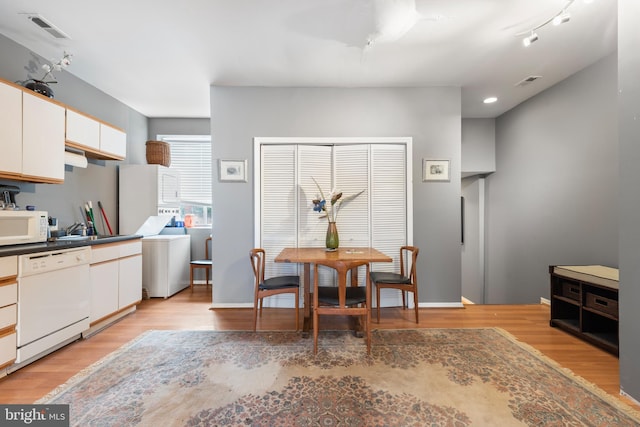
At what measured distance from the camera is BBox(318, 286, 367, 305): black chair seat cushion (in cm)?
231

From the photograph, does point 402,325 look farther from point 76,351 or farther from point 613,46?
point 613,46

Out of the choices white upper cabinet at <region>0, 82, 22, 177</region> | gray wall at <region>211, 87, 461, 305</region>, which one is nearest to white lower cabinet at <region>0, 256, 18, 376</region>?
white upper cabinet at <region>0, 82, 22, 177</region>

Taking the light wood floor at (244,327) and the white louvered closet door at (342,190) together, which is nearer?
the light wood floor at (244,327)

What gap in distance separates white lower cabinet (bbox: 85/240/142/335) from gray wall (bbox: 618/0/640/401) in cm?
426

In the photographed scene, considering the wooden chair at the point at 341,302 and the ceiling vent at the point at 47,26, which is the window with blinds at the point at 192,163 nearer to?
the ceiling vent at the point at 47,26

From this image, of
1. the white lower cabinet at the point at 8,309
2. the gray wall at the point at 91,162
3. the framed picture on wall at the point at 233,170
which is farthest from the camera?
the framed picture on wall at the point at 233,170

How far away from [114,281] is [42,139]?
4.93 feet

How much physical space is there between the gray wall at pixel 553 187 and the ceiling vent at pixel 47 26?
534 cm

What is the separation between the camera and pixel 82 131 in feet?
9.30

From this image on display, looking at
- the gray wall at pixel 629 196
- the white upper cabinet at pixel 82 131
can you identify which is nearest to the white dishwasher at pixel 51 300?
the white upper cabinet at pixel 82 131

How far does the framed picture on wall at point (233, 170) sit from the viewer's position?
3.47 metres

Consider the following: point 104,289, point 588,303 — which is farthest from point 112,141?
point 588,303

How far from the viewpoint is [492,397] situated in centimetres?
176

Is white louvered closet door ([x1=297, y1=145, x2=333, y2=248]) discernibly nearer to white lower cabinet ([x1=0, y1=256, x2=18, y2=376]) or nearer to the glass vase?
the glass vase
